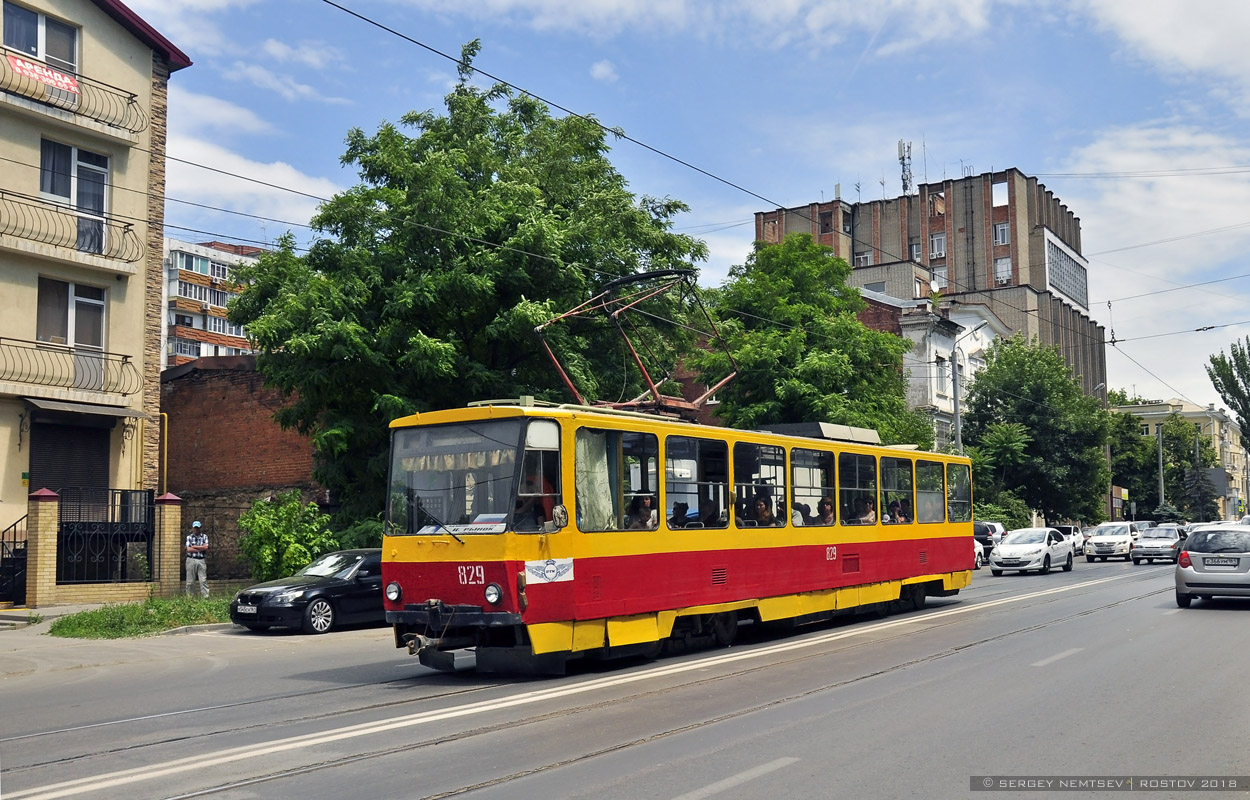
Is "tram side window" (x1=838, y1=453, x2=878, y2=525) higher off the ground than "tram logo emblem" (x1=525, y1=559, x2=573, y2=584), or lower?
higher

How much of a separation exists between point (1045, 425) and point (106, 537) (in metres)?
40.4

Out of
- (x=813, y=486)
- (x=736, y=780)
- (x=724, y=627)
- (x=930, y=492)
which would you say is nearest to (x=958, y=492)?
(x=930, y=492)

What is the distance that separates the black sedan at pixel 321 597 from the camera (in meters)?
18.2

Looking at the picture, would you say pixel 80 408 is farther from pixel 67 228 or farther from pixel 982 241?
pixel 982 241

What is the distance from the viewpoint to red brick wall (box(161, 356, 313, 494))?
33281 millimetres

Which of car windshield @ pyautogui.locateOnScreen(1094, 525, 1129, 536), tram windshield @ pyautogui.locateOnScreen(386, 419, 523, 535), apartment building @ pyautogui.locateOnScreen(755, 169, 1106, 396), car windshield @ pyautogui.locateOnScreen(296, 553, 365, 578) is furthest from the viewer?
apartment building @ pyautogui.locateOnScreen(755, 169, 1106, 396)

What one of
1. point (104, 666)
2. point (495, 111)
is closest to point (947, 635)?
point (104, 666)

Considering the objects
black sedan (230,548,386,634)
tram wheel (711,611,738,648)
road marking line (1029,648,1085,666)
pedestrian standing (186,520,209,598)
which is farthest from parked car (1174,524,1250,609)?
pedestrian standing (186,520,209,598)

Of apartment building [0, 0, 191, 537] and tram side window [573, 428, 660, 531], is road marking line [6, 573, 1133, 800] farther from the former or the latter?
apartment building [0, 0, 191, 537]

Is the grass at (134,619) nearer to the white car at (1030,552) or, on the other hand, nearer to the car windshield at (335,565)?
the car windshield at (335,565)

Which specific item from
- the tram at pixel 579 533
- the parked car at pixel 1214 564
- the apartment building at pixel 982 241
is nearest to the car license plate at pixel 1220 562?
the parked car at pixel 1214 564

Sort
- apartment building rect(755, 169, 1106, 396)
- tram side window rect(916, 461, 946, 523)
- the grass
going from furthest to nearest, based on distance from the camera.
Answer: apartment building rect(755, 169, 1106, 396)
tram side window rect(916, 461, 946, 523)
the grass

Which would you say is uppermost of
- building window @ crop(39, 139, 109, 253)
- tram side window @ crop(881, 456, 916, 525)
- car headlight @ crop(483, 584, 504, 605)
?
building window @ crop(39, 139, 109, 253)

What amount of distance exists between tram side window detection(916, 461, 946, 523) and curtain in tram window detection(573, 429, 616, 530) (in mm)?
9731
